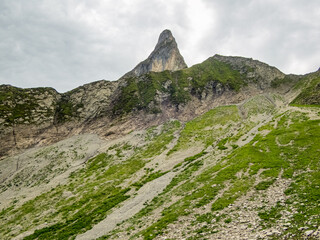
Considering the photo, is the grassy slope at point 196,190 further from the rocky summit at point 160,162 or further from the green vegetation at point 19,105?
the green vegetation at point 19,105

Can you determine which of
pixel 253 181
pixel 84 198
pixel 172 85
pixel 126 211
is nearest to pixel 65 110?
pixel 172 85

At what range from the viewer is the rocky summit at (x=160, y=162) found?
23641 mm

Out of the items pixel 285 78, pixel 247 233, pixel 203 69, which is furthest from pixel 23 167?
pixel 285 78

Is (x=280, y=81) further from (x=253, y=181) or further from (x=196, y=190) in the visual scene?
(x=196, y=190)

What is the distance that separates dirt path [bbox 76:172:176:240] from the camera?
98.8 ft

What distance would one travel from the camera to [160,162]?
66.4 m

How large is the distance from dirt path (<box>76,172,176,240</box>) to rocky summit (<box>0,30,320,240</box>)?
0.97 feet

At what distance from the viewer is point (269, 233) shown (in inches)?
659

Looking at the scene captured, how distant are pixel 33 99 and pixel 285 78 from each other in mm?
192971

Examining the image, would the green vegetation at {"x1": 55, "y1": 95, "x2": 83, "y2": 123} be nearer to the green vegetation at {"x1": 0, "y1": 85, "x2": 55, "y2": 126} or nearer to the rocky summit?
the rocky summit

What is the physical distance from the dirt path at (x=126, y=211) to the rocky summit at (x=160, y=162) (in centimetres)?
29

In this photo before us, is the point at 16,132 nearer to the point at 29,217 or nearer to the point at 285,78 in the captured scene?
the point at 29,217

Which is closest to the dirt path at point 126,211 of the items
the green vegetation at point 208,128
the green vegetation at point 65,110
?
the green vegetation at point 208,128

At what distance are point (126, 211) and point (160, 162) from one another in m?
31.4
